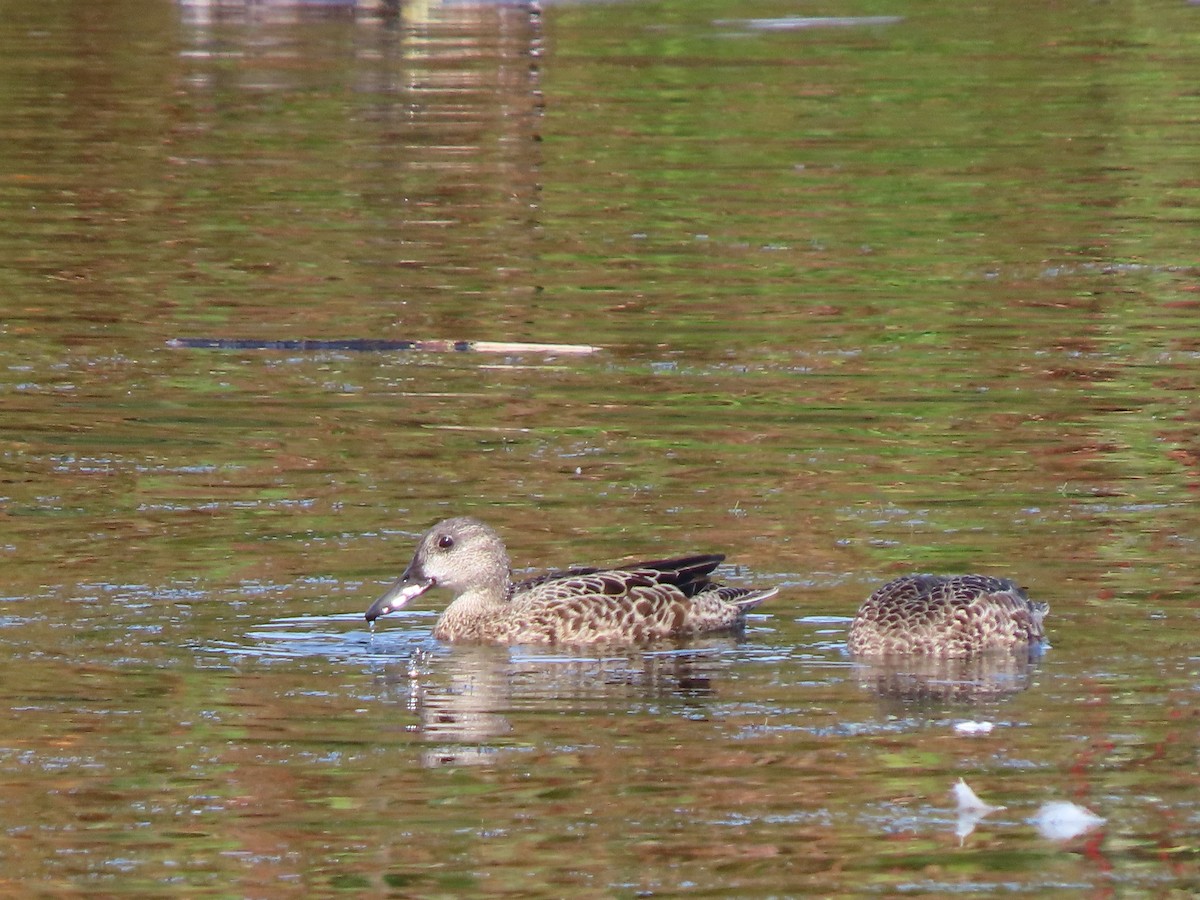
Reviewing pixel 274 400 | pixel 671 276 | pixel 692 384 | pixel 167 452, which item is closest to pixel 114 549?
pixel 167 452

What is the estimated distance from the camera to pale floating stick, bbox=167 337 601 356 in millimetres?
14867

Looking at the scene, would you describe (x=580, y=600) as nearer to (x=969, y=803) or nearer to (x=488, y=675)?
(x=488, y=675)

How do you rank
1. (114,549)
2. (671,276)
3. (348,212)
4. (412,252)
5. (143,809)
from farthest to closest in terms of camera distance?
1. (348,212)
2. (412,252)
3. (671,276)
4. (114,549)
5. (143,809)

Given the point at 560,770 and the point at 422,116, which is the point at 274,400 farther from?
the point at 422,116

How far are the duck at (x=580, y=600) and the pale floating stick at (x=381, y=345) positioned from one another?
4665mm

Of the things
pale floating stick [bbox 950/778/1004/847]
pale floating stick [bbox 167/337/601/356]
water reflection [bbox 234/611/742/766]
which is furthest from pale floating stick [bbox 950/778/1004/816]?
pale floating stick [bbox 167/337/601/356]

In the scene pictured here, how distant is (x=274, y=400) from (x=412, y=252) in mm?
4955

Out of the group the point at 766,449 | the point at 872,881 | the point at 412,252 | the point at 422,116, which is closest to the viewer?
the point at 872,881

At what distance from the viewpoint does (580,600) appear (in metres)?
10.0

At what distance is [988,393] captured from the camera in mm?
13609

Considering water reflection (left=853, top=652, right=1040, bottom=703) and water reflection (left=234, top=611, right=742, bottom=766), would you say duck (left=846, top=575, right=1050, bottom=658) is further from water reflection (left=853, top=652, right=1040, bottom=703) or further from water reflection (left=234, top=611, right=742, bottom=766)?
water reflection (left=234, top=611, right=742, bottom=766)

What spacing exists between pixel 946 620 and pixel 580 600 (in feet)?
4.49

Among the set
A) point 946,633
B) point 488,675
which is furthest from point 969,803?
point 488,675

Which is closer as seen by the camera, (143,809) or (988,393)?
(143,809)
